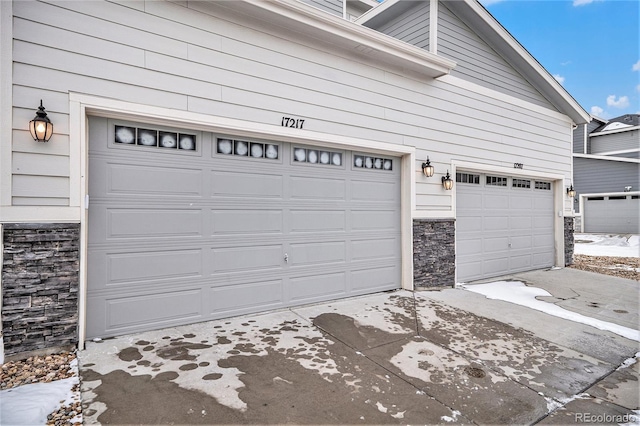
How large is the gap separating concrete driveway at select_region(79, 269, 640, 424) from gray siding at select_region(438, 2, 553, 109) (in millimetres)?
4651

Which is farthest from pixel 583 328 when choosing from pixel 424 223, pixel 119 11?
pixel 119 11

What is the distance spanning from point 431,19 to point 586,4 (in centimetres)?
1285

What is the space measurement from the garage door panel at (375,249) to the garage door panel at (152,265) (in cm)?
233

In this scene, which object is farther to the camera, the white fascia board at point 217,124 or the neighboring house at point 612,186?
the neighboring house at point 612,186

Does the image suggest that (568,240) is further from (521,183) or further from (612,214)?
(612,214)

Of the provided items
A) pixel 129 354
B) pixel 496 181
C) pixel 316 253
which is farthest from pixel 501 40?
pixel 129 354

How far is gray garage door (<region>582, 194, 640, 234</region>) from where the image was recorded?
1441cm

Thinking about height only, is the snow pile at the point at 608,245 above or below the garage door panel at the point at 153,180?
below

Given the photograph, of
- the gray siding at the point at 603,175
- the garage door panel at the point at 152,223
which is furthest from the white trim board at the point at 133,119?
the gray siding at the point at 603,175

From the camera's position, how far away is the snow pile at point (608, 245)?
10781 millimetres

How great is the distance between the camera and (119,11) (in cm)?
323

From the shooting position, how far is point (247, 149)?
13.4 ft

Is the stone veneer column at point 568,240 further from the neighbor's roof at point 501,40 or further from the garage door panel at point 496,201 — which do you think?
the neighbor's roof at point 501,40
